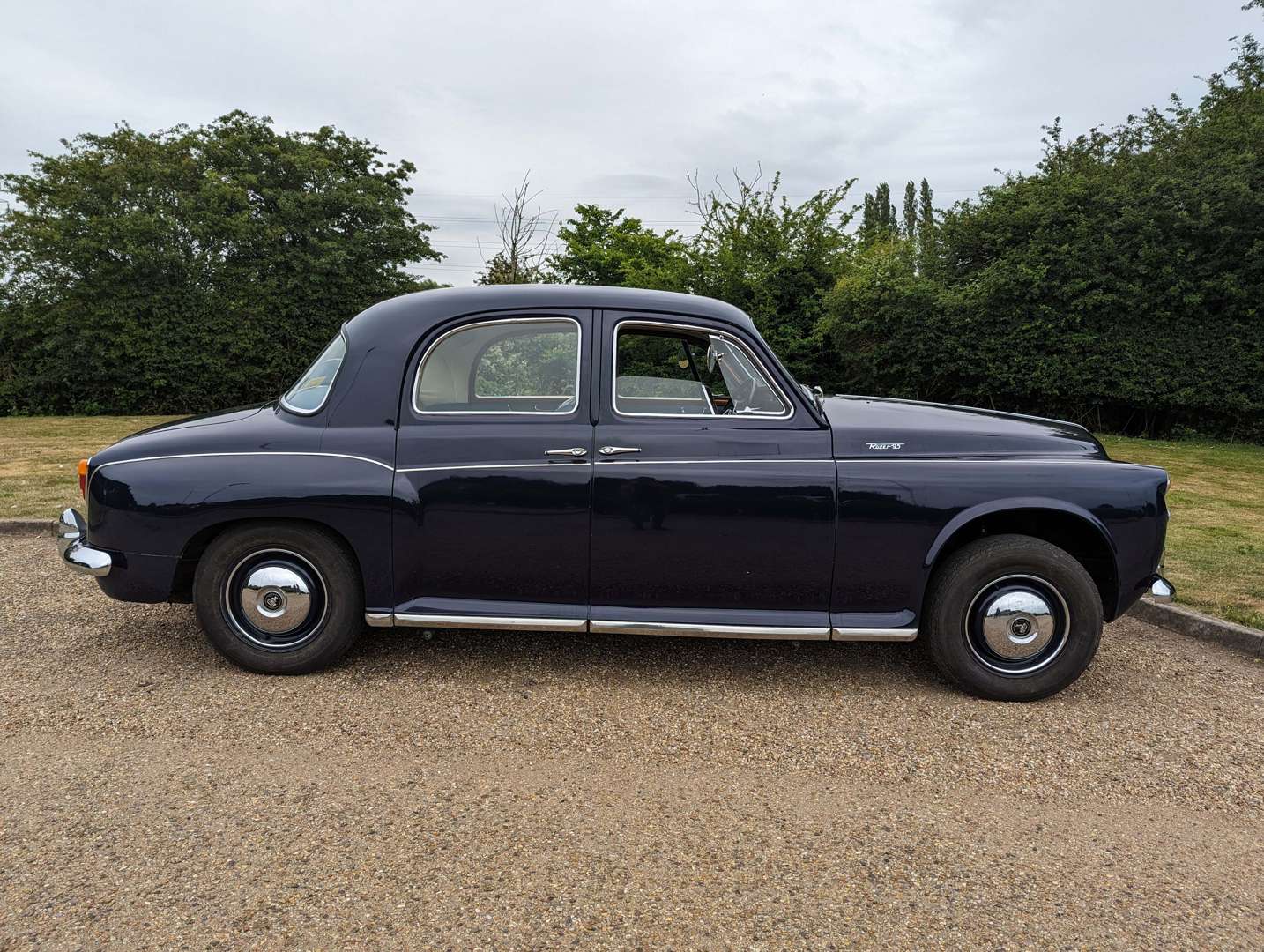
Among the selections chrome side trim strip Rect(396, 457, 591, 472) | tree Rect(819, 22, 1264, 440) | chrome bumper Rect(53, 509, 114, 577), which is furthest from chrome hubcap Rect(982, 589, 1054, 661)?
tree Rect(819, 22, 1264, 440)

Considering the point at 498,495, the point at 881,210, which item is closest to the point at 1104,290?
the point at 498,495

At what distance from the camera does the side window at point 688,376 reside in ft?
12.6

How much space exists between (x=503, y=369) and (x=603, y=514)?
3.00 feet

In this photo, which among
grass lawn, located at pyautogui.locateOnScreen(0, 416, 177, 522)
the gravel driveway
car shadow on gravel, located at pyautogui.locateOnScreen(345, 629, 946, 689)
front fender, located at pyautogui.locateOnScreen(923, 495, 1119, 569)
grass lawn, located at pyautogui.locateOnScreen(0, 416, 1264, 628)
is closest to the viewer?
the gravel driveway

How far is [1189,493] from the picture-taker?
8.86 meters

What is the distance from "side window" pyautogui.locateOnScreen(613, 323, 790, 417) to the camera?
3.86m

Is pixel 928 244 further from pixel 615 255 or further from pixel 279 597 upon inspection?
pixel 279 597

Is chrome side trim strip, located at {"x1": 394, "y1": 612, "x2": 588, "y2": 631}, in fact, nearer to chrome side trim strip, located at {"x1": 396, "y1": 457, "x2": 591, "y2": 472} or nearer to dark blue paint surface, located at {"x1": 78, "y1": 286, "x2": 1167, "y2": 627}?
dark blue paint surface, located at {"x1": 78, "y1": 286, "x2": 1167, "y2": 627}

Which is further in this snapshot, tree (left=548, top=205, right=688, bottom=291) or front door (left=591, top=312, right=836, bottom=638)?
tree (left=548, top=205, right=688, bottom=291)

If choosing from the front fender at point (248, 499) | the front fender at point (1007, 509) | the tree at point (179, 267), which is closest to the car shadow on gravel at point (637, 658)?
the front fender at point (248, 499)

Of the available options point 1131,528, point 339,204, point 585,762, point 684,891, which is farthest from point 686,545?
point 339,204

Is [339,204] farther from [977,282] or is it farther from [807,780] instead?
[807,780]

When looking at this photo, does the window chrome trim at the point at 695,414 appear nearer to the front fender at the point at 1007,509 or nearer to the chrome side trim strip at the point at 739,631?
the front fender at the point at 1007,509

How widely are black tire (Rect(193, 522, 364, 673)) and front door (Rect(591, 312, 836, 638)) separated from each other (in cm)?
121
